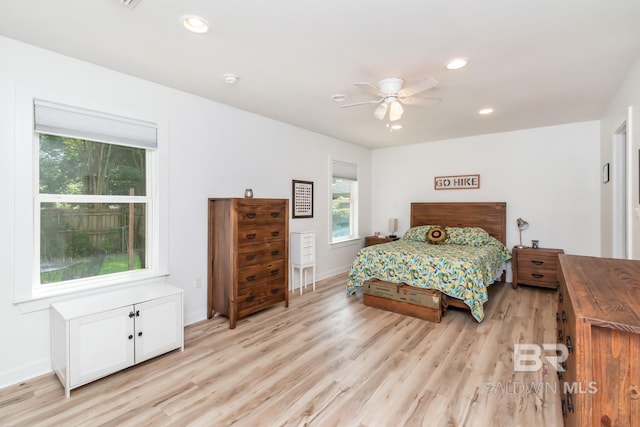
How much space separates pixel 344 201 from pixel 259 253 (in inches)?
107

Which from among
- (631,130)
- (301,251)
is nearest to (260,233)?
(301,251)

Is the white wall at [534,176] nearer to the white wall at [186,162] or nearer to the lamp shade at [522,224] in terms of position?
the lamp shade at [522,224]

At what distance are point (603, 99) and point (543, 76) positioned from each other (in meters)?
1.28

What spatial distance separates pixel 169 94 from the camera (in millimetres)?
3105

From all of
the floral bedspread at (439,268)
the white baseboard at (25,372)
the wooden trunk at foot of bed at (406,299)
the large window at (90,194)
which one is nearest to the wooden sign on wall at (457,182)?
the floral bedspread at (439,268)

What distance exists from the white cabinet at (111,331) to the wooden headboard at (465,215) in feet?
14.4

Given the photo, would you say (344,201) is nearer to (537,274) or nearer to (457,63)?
(537,274)

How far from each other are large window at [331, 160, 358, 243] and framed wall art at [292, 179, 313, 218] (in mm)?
658

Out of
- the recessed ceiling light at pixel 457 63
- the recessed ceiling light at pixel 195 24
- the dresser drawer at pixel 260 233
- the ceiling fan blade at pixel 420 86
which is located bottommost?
the dresser drawer at pixel 260 233

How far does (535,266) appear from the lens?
445cm

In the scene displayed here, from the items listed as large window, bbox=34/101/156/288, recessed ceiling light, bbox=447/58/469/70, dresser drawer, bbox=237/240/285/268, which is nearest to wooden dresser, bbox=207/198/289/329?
dresser drawer, bbox=237/240/285/268

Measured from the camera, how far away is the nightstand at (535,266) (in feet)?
14.2

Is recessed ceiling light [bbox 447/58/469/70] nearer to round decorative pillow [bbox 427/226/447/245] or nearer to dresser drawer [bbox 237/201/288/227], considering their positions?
dresser drawer [bbox 237/201/288/227]

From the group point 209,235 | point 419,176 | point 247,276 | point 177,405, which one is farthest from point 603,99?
point 177,405
